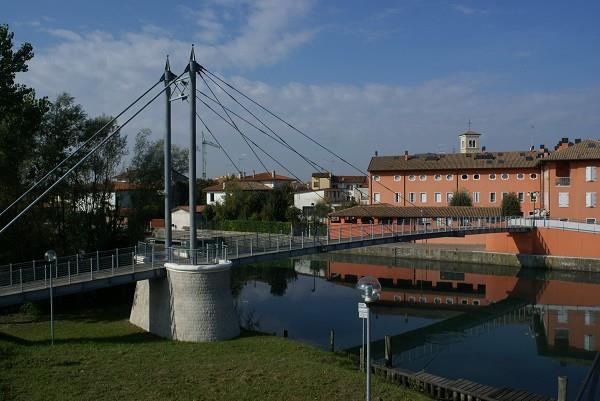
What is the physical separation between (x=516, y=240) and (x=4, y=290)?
106ft

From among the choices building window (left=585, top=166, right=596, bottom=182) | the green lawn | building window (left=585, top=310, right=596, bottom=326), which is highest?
building window (left=585, top=166, right=596, bottom=182)

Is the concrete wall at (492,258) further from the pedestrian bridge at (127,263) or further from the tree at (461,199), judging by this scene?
the pedestrian bridge at (127,263)

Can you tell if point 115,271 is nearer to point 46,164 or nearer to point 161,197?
point 46,164

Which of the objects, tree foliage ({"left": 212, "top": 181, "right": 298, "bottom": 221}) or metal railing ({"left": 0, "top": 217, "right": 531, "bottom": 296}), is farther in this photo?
tree foliage ({"left": 212, "top": 181, "right": 298, "bottom": 221})

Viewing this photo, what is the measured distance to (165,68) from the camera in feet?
63.6

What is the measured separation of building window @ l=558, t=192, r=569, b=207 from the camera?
39112 mm

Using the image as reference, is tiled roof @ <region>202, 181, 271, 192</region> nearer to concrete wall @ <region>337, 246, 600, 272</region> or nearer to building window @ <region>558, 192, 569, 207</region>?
concrete wall @ <region>337, 246, 600, 272</region>

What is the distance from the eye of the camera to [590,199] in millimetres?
37875

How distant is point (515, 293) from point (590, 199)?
13.0 meters

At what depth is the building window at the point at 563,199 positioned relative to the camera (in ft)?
128

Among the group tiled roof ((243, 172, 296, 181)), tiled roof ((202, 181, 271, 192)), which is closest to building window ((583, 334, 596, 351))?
tiled roof ((202, 181, 271, 192))

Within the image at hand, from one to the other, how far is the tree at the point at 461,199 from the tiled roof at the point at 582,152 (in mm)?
9847

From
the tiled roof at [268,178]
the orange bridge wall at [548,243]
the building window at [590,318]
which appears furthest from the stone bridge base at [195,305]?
the tiled roof at [268,178]

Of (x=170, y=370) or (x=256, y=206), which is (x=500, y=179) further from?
(x=170, y=370)
